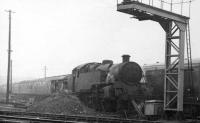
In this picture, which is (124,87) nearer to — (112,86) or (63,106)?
(112,86)

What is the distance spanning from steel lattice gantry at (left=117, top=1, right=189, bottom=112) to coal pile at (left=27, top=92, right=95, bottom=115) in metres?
5.65

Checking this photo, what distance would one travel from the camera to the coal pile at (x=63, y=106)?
24542 millimetres

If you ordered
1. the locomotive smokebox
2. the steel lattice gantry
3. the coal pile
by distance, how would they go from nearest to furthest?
1. the steel lattice gantry
2. the locomotive smokebox
3. the coal pile

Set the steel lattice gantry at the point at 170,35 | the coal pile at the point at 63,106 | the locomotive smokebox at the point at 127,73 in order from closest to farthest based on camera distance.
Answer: the steel lattice gantry at the point at 170,35, the locomotive smokebox at the point at 127,73, the coal pile at the point at 63,106

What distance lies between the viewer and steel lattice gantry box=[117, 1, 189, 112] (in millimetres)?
19469

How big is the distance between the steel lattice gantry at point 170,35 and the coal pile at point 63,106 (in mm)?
5646

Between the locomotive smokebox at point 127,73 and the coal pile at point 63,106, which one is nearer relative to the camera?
the locomotive smokebox at point 127,73

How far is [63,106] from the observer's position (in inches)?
998

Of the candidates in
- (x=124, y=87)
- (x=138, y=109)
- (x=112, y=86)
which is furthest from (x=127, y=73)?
(x=138, y=109)

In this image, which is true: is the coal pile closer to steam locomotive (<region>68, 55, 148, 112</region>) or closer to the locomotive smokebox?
steam locomotive (<region>68, 55, 148, 112</region>)

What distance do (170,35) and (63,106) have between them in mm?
9133

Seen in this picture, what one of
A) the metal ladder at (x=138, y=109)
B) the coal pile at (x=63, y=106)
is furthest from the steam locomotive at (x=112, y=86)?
the coal pile at (x=63, y=106)

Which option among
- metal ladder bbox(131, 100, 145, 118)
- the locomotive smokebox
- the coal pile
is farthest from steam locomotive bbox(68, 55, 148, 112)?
the coal pile

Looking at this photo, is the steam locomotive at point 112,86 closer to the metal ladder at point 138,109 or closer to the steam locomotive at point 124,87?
the steam locomotive at point 124,87
